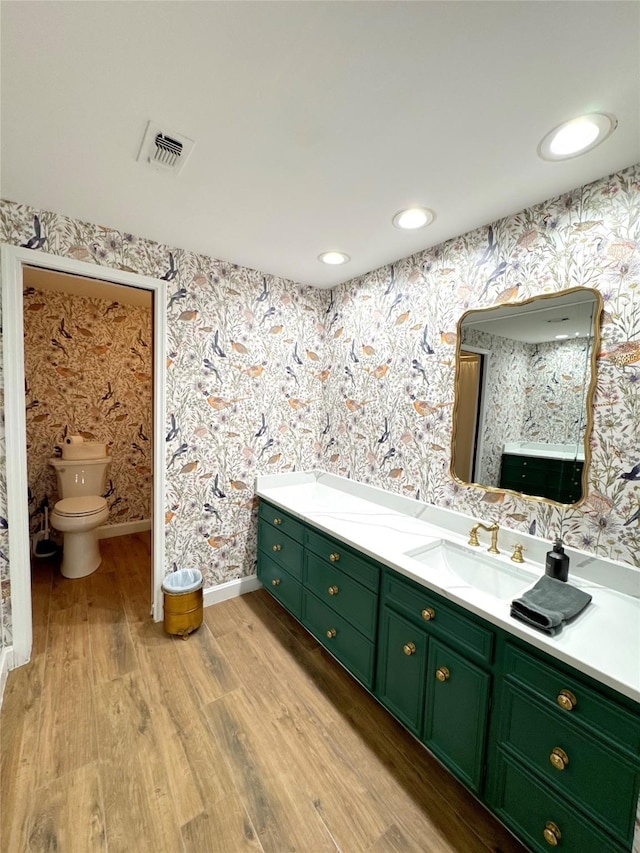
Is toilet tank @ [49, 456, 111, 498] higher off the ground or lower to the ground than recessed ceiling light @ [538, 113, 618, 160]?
lower

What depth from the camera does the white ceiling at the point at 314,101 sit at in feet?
2.74

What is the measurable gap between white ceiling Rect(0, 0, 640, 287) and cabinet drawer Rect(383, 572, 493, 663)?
166 centimetres

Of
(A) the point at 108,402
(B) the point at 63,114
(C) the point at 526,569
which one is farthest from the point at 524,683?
(A) the point at 108,402

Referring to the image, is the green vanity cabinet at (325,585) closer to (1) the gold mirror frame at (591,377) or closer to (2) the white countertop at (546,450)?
(1) the gold mirror frame at (591,377)

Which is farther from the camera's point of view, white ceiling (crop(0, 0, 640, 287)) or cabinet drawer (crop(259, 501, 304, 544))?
cabinet drawer (crop(259, 501, 304, 544))

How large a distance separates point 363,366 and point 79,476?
2688 mm

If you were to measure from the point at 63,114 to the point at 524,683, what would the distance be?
2.36 metres

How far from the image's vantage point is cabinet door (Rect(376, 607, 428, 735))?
141 cm

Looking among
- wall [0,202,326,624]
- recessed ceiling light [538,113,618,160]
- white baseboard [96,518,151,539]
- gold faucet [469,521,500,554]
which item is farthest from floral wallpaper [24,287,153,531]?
recessed ceiling light [538,113,618,160]

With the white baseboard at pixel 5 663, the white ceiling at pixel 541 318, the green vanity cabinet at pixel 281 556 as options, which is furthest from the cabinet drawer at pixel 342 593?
the white baseboard at pixel 5 663

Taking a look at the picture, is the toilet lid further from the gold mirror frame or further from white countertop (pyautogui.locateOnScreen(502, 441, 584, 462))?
white countertop (pyautogui.locateOnScreen(502, 441, 584, 462))

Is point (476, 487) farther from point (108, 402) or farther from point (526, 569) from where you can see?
point (108, 402)

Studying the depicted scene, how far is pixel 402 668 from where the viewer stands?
1482 millimetres

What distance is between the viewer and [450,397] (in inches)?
74.5
